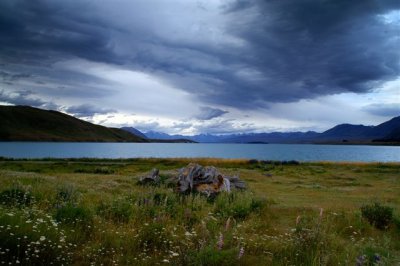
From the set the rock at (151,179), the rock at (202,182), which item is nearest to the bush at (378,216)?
the rock at (202,182)

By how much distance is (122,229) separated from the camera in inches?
345

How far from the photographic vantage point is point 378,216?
1297 centimetres

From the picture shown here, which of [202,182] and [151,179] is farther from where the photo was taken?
[151,179]

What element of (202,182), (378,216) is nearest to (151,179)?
(202,182)

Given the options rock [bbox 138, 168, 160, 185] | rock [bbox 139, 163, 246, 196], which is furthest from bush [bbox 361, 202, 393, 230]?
rock [bbox 138, 168, 160, 185]

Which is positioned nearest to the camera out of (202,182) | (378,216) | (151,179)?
(378,216)

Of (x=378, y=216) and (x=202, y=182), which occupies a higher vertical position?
(x=202, y=182)

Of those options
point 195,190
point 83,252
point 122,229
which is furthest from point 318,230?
point 195,190

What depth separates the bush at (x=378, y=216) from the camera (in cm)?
1264

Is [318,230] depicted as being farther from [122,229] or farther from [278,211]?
[278,211]

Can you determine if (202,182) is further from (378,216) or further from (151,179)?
(378,216)

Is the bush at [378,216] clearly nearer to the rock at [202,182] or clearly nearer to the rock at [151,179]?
the rock at [202,182]

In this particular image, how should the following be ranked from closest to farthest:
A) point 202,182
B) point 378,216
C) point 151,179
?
point 378,216
point 202,182
point 151,179

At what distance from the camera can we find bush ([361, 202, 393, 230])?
12.6 m
